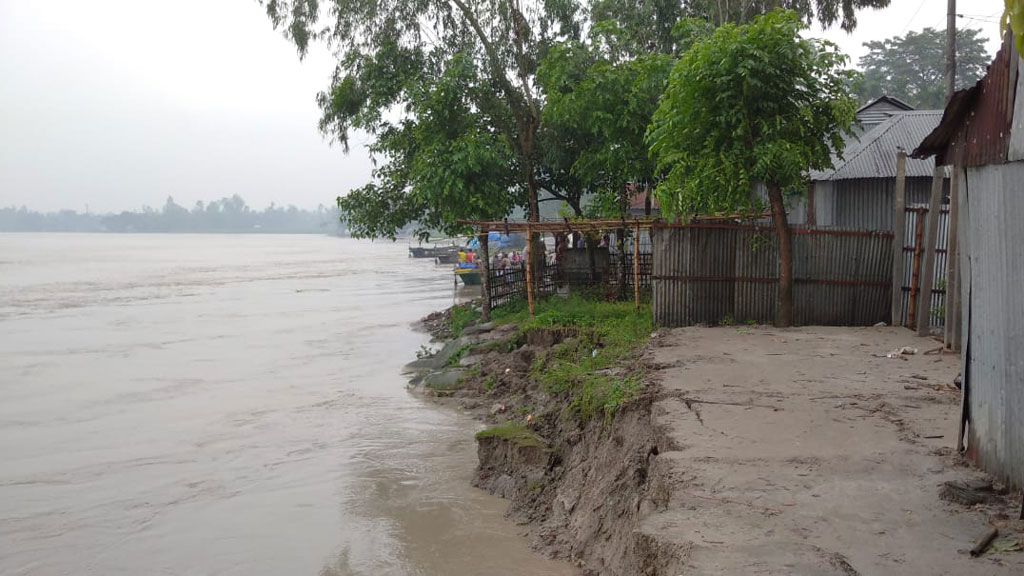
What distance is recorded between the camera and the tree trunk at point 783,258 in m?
11.8

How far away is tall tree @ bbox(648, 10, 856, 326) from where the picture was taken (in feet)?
35.7

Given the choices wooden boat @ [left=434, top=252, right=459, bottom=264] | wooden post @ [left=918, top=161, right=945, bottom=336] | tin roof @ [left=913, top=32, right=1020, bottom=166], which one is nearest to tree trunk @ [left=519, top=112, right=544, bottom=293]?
wooden post @ [left=918, top=161, right=945, bottom=336]

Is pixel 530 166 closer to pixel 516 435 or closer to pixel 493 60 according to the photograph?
pixel 493 60

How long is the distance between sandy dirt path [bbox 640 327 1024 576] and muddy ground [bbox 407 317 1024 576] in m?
0.02

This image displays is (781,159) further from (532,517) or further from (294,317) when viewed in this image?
(294,317)

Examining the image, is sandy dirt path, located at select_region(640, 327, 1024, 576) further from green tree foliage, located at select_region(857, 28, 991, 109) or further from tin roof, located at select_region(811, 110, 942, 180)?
green tree foliage, located at select_region(857, 28, 991, 109)

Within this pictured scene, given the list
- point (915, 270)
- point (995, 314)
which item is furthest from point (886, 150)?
point (995, 314)

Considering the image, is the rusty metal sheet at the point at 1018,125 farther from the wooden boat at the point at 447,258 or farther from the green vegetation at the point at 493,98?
the wooden boat at the point at 447,258

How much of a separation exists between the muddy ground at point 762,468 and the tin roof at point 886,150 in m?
6.61

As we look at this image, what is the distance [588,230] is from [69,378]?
36.7ft

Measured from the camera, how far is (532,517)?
7.67 meters

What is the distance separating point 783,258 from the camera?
11.9 metres

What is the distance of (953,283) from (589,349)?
16.2 feet

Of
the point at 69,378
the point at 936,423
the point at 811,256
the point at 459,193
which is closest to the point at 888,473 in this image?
the point at 936,423
